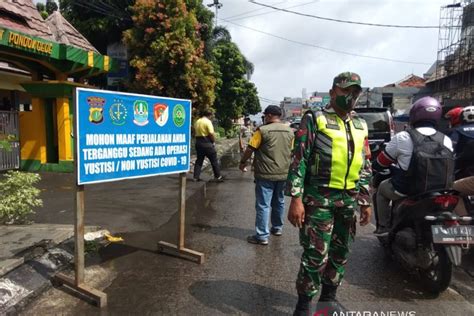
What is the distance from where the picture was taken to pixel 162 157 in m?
4.29

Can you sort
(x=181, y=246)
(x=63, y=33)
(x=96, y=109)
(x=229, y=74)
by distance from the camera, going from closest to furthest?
(x=96, y=109), (x=181, y=246), (x=63, y=33), (x=229, y=74)

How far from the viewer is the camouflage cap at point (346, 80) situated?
10.0 ft

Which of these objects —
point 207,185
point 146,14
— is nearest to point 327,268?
point 207,185

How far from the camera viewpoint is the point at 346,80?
3057mm

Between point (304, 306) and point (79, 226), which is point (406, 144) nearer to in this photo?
point (304, 306)

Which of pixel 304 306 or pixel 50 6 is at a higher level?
pixel 50 6

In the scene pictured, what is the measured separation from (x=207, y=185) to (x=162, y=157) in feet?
18.2

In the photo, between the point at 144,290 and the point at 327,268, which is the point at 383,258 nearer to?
the point at 327,268

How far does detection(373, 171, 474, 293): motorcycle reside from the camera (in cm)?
354

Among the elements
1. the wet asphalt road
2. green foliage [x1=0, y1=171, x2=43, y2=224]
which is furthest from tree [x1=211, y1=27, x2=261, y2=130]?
green foliage [x1=0, y1=171, x2=43, y2=224]

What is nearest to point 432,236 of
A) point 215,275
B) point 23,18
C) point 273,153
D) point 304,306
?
point 304,306

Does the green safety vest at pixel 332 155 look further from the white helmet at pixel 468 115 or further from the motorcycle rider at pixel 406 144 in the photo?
the white helmet at pixel 468 115

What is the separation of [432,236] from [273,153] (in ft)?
6.99

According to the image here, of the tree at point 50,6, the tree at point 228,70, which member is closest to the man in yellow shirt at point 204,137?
the tree at point 50,6
